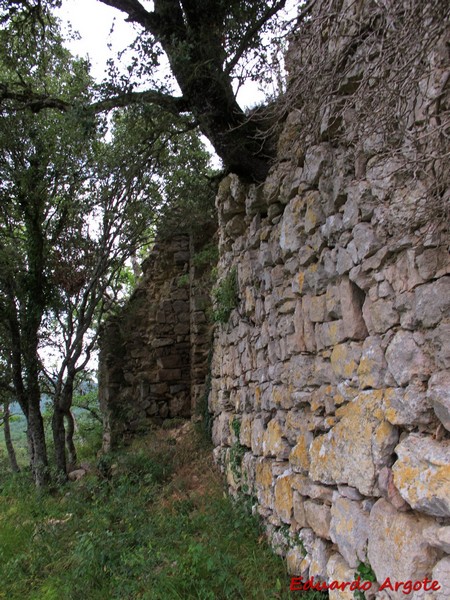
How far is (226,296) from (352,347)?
2915 mm

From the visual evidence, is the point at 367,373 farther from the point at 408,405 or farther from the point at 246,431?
the point at 246,431

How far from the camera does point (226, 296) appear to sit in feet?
19.1

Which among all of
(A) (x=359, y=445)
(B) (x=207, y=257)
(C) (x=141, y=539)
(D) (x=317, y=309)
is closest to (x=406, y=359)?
(A) (x=359, y=445)

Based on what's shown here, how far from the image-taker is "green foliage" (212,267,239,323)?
570 cm

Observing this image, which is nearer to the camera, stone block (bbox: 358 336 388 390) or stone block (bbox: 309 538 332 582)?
stone block (bbox: 358 336 388 390)

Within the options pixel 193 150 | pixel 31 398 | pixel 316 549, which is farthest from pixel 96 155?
pixel 316 549

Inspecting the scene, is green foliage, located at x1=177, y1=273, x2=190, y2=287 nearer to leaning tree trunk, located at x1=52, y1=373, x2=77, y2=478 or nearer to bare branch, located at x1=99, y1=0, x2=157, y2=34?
leaning tree trunk, located at x1=52, y1=373, x2=77, y2=478

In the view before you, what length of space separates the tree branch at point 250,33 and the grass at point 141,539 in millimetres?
4389

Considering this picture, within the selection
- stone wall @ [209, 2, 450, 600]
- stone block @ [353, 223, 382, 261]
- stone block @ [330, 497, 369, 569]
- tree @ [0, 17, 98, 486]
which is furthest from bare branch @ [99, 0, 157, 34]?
stone block @ [330, 497, 369, 569]

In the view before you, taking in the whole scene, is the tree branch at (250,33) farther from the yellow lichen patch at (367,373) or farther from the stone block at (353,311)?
the yellow lichen patch at (367,373)

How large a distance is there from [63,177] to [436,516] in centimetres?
761

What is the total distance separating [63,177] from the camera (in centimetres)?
816

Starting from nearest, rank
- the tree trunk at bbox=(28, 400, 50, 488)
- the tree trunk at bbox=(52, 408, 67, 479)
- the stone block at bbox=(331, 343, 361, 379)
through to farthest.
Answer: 1. the stone block at bbox=(331, 343, 361, 379)
2. the tree trunk at bbox=(28, 400, 50, 488)
3. the tree trunk at bbox=(52, 408, 67, 479)

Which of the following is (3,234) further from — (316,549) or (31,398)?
(316,549)
